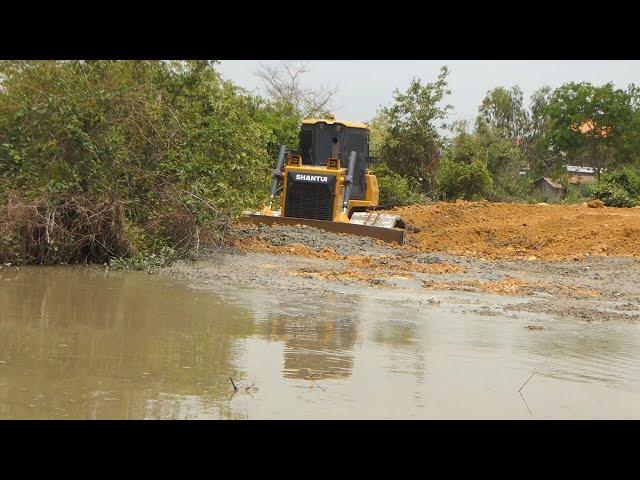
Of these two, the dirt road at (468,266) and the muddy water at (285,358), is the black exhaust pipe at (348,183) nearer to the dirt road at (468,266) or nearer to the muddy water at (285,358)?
the dirt road at (468,266)

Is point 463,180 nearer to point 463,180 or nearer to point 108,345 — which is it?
point 463,180

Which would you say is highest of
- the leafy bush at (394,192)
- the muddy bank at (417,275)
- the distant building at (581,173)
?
the distant building at (581,173)

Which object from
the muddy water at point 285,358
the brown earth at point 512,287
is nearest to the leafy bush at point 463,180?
the brown earth at point 512,287

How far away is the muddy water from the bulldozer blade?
7.45m

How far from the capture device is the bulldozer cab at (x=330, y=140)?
21.1m

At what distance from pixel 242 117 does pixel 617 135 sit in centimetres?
4813

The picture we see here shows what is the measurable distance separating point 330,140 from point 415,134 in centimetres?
1614

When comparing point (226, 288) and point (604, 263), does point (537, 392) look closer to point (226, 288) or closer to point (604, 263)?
point (226, 288)

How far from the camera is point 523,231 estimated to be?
2228 centimetres

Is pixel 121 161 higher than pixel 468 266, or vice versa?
pixel 121 161

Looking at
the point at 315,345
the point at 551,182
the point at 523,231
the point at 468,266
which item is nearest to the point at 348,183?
the point at 468,266

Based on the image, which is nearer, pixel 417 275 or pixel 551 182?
pixel 417 275

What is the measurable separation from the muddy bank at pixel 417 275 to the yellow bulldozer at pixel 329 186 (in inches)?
28.0
